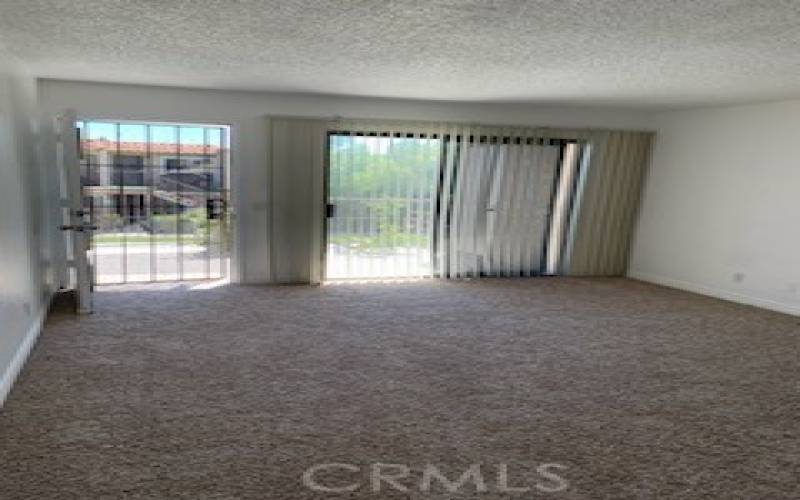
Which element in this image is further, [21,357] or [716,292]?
[716,292]

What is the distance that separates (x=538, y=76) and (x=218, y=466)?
3.66 m

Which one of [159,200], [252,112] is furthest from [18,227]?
[159,200]

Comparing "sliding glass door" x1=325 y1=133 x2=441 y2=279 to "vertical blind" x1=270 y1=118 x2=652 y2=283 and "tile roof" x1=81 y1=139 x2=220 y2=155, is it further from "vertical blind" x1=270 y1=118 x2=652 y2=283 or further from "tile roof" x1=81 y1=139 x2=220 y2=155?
"tile roof" x1=81 y1=139 x2=220 y2=155

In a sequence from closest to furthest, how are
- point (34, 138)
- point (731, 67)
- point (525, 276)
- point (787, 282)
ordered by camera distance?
point (731, 67)
point (34, 138)
point (787, 282)
point (525, 276)

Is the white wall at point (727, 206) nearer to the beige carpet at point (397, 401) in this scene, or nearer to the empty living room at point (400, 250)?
the empty living room at point (400, 250)

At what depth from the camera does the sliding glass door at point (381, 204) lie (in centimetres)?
654

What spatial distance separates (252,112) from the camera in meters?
6.17

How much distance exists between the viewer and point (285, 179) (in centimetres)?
634

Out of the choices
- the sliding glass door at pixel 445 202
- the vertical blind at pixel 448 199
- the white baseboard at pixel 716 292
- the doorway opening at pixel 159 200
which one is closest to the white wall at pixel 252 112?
the vertical blind at pixel 448 199

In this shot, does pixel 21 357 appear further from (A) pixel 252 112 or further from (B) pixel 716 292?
(B) pixel 716 292

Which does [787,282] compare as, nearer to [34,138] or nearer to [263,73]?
[263,73]

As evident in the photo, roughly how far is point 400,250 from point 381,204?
60 cm

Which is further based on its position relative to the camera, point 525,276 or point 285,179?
point 525,276

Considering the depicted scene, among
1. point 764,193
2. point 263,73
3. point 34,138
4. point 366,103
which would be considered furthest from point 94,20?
point 764,193
